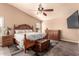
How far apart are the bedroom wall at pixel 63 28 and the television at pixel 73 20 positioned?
0.17ft

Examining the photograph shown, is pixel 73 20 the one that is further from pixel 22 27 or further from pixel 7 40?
pixel 7 40

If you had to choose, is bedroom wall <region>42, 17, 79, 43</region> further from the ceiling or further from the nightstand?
the nightstand

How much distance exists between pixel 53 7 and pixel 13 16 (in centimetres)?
56

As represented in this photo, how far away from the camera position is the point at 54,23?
5.87 ft

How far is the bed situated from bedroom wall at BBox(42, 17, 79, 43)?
17cm

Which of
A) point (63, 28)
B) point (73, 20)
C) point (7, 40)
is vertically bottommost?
point (7, 40)

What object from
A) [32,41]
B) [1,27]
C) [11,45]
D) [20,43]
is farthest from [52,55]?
[1,27]

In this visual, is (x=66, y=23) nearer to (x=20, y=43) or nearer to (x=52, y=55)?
(x=52, y=55)

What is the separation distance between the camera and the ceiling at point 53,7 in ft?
5.69

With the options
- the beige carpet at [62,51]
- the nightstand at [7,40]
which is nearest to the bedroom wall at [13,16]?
the nightstand at [7,40]

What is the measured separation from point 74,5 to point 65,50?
24.3 inches

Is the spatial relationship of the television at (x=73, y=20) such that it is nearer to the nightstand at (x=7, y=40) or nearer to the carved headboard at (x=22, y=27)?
the carved headboard at (x=22, y=27)

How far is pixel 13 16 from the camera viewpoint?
1.78 meters

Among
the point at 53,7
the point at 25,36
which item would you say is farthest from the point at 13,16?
the point at 53,7
